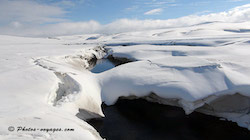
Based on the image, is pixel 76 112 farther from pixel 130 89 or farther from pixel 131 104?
pixel 131 104

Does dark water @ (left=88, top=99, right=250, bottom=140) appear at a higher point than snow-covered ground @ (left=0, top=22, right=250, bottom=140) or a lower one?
lower

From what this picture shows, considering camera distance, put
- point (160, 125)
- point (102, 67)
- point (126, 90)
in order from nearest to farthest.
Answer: point (160, 125)
point (126, 90)
point (102, 67)

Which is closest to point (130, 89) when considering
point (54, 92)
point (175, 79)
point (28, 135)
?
point (175, 79)

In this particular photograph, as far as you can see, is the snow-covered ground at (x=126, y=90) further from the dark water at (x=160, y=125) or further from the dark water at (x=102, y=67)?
the dark water at (x=102, y=67)

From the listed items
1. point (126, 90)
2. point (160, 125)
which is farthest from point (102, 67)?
point (160, 125)

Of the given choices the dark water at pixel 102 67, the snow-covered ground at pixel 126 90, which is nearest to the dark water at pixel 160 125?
the snow-covered ground at pixel 126 90

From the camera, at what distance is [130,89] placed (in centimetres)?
726

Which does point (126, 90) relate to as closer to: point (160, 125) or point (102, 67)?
point (160, 125)

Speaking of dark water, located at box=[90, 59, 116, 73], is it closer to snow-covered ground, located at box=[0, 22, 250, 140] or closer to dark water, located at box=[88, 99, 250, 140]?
snow-covered ground, located at box=[0, 22, 250, 140]

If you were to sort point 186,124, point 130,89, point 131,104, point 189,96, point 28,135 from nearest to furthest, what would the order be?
1. point 28,135
2. point 189,96
3. point 186,124
4. point 130,89
5. point 131,104

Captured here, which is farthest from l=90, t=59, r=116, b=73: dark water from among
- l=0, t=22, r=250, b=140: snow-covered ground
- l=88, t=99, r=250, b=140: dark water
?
l=88, t=99, r=250, b=140: dark water

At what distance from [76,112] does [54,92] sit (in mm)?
1167

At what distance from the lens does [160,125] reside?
21.0 feet

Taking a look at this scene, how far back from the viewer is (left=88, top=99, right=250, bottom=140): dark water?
18.7 ft
